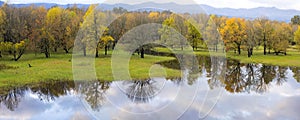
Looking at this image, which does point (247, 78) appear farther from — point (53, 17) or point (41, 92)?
point (53, 17)

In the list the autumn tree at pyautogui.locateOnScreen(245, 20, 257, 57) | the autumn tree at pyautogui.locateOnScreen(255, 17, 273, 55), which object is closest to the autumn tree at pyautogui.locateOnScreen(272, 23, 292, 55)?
the autumn tree at pyautogui.locateOnScreen(255, 17, 273, 55)

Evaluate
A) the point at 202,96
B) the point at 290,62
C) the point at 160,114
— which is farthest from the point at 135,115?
the point at 290,62

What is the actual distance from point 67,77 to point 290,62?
1162 inches

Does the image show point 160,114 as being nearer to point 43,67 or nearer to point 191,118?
point 191,118

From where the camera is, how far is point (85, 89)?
69.5 ft

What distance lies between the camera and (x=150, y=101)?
17.2m

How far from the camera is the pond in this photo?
15430 millimetres

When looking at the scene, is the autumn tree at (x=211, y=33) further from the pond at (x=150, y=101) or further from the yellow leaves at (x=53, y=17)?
the yellow leaves at (x=53, y=17)

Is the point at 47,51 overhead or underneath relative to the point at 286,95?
overhead

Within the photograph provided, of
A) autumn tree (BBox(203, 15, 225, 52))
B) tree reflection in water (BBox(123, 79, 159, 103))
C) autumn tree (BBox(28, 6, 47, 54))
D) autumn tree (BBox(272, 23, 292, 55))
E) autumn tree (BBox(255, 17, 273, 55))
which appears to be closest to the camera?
tree reflection in water (BBox(123, 79, 159, 103))

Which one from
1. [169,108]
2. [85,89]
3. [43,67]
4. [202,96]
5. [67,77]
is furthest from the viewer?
[43,67]

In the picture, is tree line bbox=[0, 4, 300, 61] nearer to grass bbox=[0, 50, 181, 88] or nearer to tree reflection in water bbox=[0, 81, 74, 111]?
grass bbox=[0, 50, 181, 88]

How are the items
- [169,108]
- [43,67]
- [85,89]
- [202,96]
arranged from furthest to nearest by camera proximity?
[43,67], [85,89], [202,96], [169,108]

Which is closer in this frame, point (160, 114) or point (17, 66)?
point (160, 114)
